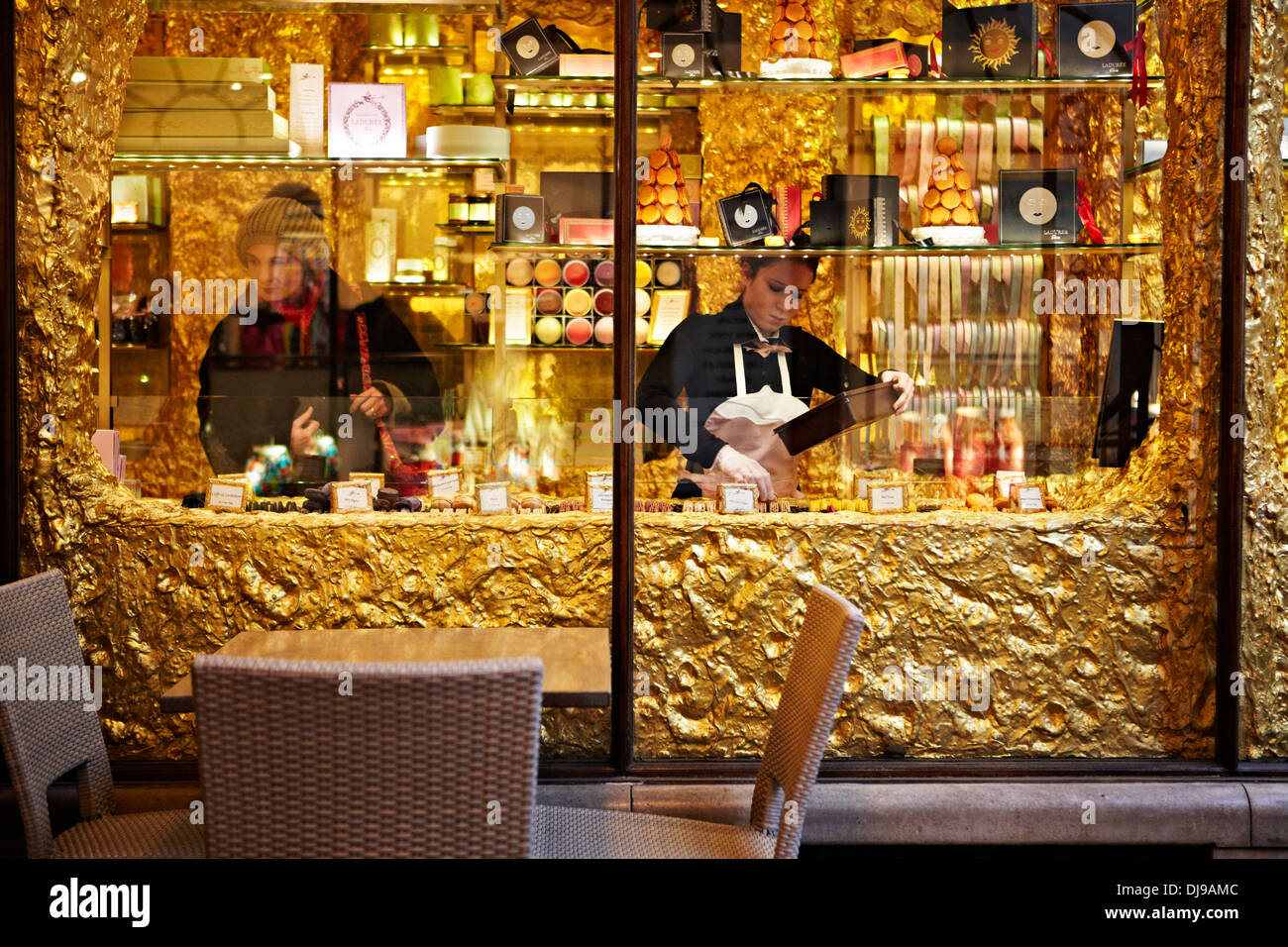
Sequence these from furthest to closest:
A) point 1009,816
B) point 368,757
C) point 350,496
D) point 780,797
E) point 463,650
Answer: point 350,496
point 1009,816
point 463,650
point 780,797
point 368,757

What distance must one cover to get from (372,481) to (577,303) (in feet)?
2.89

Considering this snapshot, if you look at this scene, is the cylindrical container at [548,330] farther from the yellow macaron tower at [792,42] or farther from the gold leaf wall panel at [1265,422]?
the gold leaf wall panel at [1265,422]

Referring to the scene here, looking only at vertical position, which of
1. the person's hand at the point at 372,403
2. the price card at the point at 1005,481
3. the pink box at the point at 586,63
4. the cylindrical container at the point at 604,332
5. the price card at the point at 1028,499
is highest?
the pink box at the point at 586,63

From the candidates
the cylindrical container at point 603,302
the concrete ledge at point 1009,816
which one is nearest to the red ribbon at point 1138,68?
the cylindrical container at point 603,302

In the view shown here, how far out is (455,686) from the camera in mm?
1506

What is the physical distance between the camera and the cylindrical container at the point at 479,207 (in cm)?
356

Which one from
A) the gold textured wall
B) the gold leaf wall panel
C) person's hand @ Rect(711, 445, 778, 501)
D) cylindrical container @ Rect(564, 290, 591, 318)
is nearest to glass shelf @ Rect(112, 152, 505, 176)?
the gold textured wall

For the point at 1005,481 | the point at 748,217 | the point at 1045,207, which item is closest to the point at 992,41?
the point at 1045,207

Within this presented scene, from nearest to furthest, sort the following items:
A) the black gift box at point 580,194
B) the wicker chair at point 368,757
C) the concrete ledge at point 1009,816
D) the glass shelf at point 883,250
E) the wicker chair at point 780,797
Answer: the wicker chair at point 368,757 → the wicker chair at point 780,797 → the concrete ledge at point 1009,816 → the black gift box at point 580,194 → the glass shelf at point 883,250

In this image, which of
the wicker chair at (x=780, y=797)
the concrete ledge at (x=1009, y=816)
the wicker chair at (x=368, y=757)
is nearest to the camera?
the wicker chair at (x=368, y=757)
